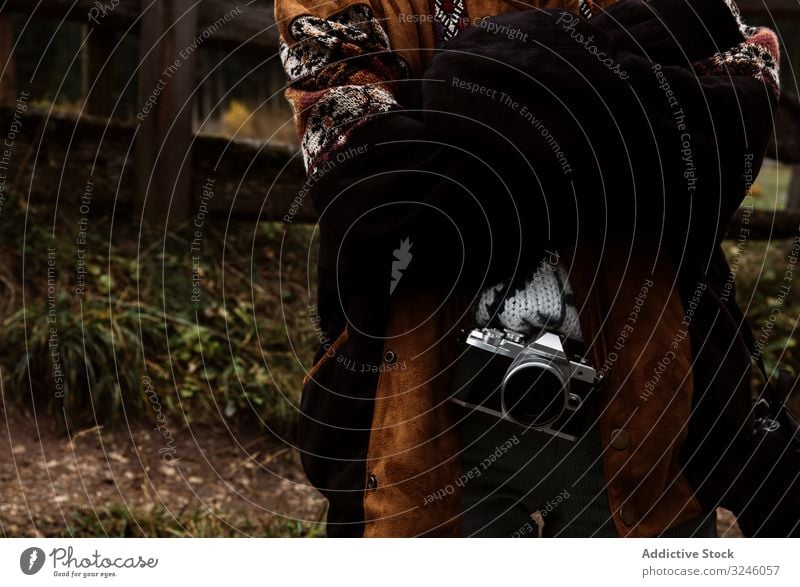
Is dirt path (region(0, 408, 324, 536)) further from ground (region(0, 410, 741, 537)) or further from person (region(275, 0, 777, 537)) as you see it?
person (region(275, 0, 777, 537))

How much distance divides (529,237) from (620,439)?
29 centimetres

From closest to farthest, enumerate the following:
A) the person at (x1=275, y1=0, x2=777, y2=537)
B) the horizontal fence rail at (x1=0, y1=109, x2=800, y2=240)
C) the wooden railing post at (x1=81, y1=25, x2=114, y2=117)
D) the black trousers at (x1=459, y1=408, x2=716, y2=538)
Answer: the person at (x1=275, y1=0, x2=777, y2=537)
the black trousers at (x1=459, y1=408, x2=716, y2=538)
the horizontal fence rail at (x1=0, y1=109, x2=800, y2=240)
the wooden railing post at (x1=81, y1=25, x2=114, y2=117)

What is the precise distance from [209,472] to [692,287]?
189 centimetres

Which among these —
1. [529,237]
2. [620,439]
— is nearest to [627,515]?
[620,439]

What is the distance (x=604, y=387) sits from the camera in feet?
3.94

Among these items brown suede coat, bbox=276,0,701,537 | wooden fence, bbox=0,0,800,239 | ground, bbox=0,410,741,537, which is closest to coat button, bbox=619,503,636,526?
brown suede coat, bbox=276,0,701,537

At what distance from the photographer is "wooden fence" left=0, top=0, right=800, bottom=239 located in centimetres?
296

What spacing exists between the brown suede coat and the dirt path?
1367 mm

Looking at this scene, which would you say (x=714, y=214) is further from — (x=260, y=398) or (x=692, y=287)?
(x=260, y=398)

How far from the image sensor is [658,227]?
3.81ft

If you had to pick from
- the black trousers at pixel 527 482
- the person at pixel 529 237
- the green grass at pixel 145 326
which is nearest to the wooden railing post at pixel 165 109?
the green grass at pixel 145 326

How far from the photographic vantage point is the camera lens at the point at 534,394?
3.74ft

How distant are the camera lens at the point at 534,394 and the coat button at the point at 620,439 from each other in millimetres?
90

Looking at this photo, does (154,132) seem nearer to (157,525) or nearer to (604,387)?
(157,525)
